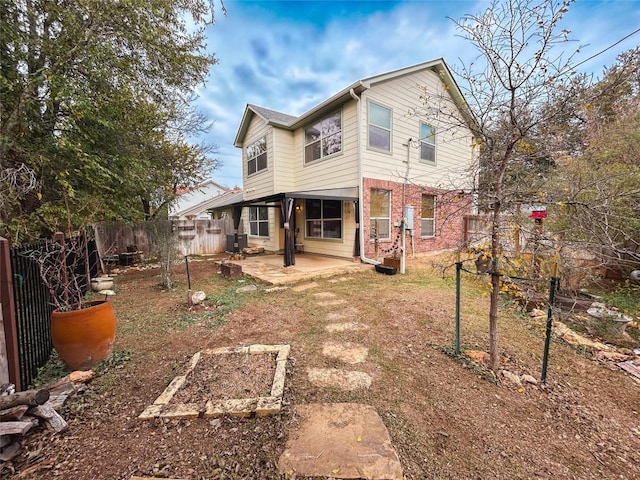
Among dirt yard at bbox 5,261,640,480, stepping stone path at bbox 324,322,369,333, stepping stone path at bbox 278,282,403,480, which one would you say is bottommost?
dirt yard at bbox 5,261,640,480

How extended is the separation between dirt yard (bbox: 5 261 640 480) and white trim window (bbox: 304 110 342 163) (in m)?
6.10

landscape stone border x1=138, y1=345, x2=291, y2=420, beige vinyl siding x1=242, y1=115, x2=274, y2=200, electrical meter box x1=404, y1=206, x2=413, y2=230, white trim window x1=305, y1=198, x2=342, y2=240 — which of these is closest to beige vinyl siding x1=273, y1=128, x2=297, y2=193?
beige vinyl siding x1=242, y1=115, x2=274, y2=200

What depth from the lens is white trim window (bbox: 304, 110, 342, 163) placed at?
27.6 feet

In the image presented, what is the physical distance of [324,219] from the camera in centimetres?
942

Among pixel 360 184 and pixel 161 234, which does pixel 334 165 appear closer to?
pixel 360 184

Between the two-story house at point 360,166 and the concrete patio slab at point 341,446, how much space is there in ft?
18.0

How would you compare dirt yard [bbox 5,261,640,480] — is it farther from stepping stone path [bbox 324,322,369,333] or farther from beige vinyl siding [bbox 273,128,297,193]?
beige vinyl siding [bbox 273,128,297,193]

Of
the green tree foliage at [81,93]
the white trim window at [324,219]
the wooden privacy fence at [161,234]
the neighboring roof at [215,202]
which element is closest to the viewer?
the green tree foliage at [81,93]

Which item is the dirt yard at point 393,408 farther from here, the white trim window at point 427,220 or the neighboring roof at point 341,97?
the white trim window at point 427,220

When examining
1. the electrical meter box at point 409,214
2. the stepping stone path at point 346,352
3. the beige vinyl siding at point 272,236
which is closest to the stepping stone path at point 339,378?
the stepping stone path at point 346,352

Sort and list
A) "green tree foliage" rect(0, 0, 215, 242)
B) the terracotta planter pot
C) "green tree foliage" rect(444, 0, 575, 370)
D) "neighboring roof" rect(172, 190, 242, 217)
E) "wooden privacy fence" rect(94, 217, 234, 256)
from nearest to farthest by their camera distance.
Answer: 1. "green tree foliage" rect(444, 0, 575, 370)
2. the terracotta planter pot
3. "green tree foliage" rect(0, 0, 215, 242)
4. "wooden privacy fence" rect(94, 217, 234, 256)
5. "neighboring roof" rect(172, 190, 242, 217)

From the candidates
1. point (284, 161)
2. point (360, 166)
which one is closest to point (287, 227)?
point (360, 166)

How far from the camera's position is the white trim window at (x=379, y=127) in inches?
313

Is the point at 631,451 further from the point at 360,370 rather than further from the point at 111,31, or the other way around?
the point at 111,31
